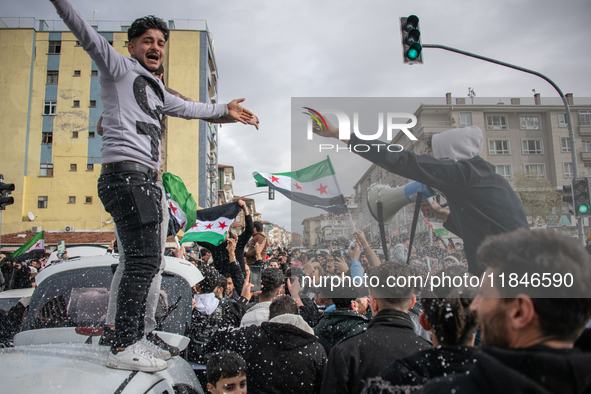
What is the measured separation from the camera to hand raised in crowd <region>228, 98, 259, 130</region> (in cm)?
295

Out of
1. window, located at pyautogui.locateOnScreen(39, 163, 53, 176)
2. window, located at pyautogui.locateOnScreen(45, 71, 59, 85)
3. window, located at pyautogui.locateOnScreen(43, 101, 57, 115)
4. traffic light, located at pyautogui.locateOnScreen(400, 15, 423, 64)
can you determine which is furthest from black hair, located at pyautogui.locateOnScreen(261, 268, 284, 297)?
window, located at pyautogui.locateOnScreen(45, 71, 59, 85)

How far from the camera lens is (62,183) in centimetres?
3900

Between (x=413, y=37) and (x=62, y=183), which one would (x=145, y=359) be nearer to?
(x=413, y=37)

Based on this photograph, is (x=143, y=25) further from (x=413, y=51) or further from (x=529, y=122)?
(x=413, y=51)

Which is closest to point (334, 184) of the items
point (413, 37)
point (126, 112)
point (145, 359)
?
point (126, 112)

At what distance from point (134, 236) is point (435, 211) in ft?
6.95

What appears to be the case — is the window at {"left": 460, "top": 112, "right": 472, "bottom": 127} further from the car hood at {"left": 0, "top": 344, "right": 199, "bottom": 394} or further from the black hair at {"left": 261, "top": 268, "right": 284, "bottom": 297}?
the car hood at {"left": 0, "top": 344, "right": 199, "bottom": 394}

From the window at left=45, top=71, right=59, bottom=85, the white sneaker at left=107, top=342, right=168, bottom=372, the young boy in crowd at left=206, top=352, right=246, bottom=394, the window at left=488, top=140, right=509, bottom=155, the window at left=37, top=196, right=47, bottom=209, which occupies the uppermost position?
the window at left=45, top=71, right=59, bottom=85

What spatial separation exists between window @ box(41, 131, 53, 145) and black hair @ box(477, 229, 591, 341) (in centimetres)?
4554

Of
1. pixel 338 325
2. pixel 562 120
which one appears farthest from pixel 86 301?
pixel 562 120

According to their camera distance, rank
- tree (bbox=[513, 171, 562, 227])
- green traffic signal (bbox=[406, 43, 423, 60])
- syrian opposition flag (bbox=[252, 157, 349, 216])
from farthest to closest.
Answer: green traffic signal (bbox=[406, 43, 423, 60]) → syrian opposition flag (bbox=[252, 157, 349, 216]) → tree (bbox=[513, 171, 562, 227])

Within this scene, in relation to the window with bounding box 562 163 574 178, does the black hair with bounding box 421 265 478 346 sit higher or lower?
lower

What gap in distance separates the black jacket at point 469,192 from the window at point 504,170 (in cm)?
4

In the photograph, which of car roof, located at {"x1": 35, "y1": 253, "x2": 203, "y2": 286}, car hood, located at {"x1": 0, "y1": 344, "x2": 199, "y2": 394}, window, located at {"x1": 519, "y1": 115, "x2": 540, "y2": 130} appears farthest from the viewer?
window, located at {"x1": 519, "y1": 115, "x2": 540, "y2": 130}
